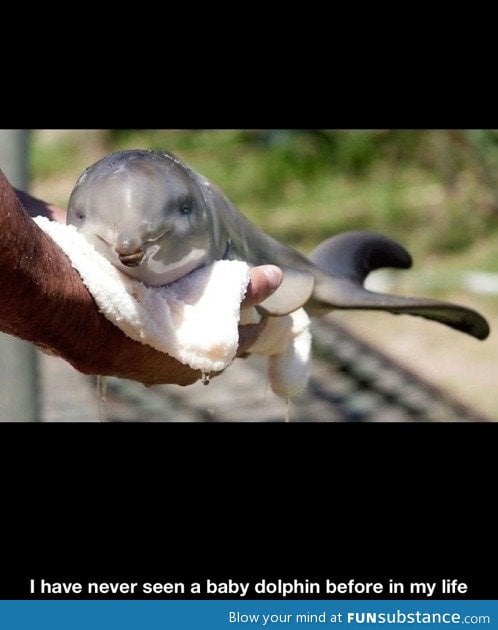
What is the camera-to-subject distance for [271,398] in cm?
468

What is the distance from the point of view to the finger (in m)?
1.69

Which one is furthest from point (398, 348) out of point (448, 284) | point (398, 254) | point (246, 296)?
point (246, 296)

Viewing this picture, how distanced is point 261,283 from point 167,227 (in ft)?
0.76

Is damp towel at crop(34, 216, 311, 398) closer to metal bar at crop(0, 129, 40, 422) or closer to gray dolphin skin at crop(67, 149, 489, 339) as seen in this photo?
gray dolphin skin at crop(67, 149, 489, 339)

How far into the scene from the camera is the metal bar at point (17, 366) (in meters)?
3.16

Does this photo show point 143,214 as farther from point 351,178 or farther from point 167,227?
point 351,178

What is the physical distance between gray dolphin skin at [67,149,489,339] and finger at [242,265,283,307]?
5 centimetres

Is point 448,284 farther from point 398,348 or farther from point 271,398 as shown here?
point 271,398

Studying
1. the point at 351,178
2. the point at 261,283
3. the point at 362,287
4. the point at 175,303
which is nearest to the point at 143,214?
the point at 175,303

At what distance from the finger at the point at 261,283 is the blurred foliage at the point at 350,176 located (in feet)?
17.9

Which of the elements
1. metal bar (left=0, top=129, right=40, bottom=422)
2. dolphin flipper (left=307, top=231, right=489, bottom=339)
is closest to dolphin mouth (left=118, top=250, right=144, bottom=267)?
dolphin flipper (left=307, top=231, right=489, bottom=339)

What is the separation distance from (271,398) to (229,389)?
28 centimetres

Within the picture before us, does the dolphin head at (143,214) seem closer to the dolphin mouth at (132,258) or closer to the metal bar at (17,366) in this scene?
the dolphin mouth at (132,258)

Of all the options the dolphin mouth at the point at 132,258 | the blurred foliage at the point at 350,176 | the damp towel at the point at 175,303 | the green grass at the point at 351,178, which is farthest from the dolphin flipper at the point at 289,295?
the blurred foliage at the point at 350,176
